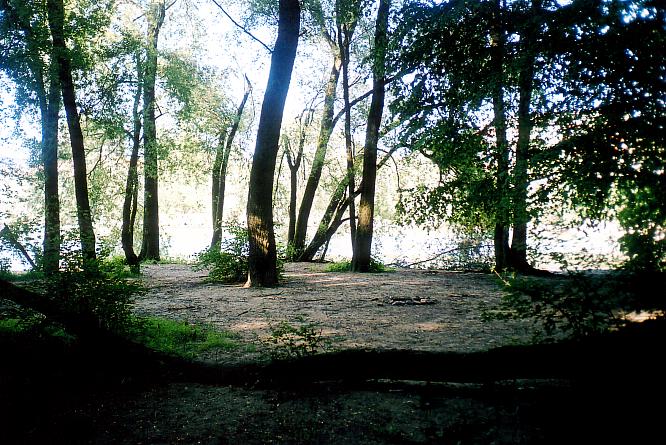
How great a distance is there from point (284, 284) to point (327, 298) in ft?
7.54

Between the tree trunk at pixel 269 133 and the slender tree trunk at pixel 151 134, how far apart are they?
19.4 ft

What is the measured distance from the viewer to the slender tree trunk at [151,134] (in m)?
14.3

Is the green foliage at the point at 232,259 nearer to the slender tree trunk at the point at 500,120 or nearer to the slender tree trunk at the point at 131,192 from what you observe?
the slender tree trunk at the point at 131,192

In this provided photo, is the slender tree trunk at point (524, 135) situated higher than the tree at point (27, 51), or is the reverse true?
the tree at point (27, 51)

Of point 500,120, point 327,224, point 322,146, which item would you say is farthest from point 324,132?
point 500,120

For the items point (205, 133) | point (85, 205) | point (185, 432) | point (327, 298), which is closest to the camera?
point (185, 432)

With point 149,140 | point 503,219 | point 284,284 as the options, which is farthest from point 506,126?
point 149,140

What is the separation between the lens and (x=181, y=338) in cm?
534

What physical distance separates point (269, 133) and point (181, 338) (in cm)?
567

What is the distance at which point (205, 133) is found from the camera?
72.5ft

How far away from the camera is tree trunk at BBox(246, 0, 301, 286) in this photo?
9.81 m

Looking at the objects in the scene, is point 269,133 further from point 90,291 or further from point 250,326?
point 90,291

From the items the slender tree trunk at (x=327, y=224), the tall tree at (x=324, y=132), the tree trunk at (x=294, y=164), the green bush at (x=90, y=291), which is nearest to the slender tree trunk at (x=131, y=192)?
the tall tree at (x=324, y=132)

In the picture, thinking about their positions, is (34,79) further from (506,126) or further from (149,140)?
(506,126)
